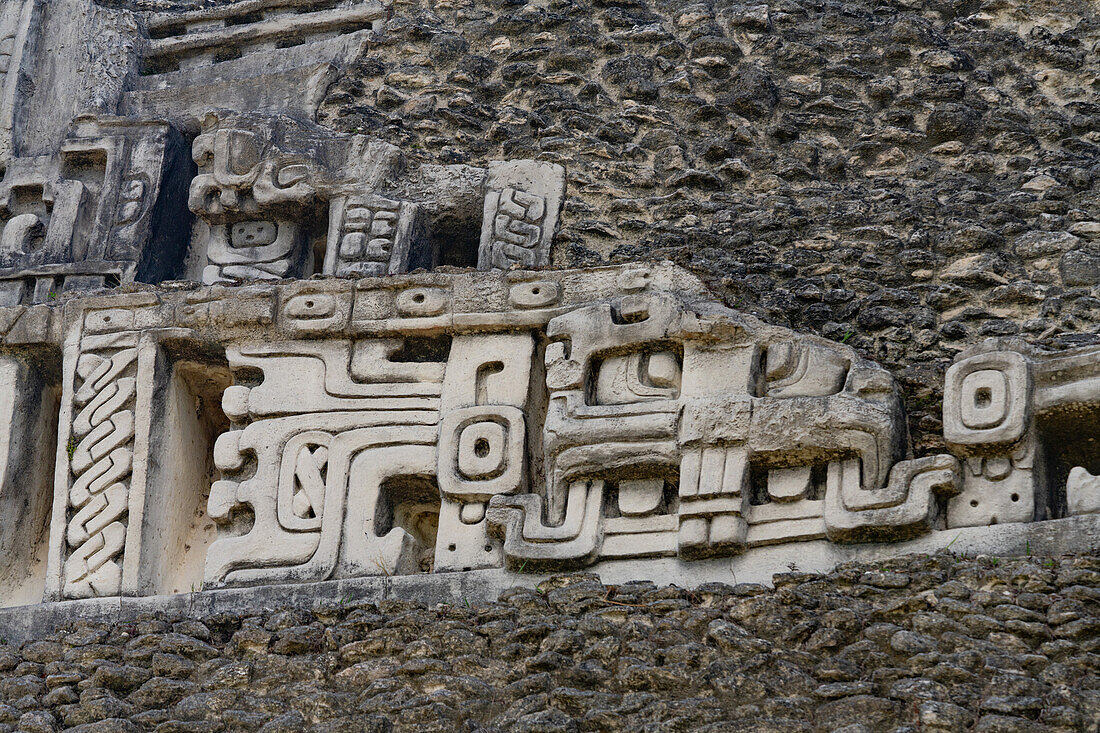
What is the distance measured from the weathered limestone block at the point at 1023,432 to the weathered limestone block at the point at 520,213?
1879mm

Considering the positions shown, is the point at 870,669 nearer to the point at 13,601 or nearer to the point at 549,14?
the point at 13,601

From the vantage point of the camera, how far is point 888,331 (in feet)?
21.0

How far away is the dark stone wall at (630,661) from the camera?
182 inches

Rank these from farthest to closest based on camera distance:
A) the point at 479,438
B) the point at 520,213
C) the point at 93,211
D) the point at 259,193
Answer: the point at 93,211 < the point at 259,193 < the point at 520,213 < the point at 479,438

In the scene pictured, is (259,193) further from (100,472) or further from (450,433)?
(450,433)

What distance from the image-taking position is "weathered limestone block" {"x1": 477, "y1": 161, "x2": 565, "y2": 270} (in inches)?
268

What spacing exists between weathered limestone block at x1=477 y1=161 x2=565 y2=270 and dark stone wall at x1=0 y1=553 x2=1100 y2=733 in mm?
1681

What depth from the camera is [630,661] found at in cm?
498

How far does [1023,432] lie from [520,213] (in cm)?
235

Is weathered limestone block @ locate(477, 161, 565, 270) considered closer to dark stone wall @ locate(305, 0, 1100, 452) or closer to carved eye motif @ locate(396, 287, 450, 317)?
dark stone wall @ locate(305, 0, 1100, 452)

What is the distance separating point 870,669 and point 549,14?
394cm

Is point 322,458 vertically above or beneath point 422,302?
beneath

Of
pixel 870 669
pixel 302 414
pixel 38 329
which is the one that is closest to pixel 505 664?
pixel 870 669

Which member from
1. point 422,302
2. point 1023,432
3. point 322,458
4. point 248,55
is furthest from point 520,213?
point 1023,432
